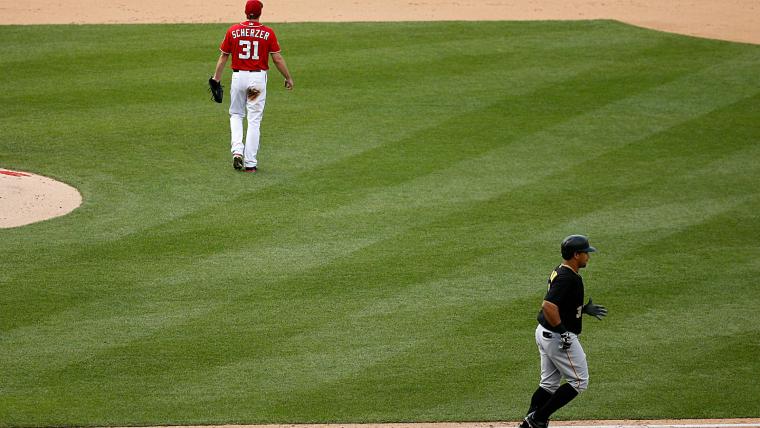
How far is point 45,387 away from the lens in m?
8.65

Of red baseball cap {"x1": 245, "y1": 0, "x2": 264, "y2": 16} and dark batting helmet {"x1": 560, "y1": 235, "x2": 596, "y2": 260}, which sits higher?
red baseball cap {"x1": 245, "y1": 0, "x2": 264, "y2": 16}

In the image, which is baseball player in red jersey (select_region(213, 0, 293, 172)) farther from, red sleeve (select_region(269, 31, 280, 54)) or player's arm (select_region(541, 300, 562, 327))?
player's arm (select_region(541, 300, 562, 327))

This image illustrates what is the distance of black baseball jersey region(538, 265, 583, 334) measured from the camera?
788cm

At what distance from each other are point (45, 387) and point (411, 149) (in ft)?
24.4

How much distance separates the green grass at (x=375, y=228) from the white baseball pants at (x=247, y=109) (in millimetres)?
347

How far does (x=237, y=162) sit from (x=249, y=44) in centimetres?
154

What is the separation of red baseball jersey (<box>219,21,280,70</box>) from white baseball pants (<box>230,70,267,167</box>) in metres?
→ 0.14

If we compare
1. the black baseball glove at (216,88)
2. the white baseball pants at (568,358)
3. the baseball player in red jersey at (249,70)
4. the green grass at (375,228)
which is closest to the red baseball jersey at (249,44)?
the baseball player in red jersey at (249,70)

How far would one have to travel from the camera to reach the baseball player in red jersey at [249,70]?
13.5 metres

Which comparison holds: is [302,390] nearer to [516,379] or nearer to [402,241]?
[516,379]

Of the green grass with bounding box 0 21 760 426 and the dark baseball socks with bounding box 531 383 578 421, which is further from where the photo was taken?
the green grass with bounding box 0 21 760 426

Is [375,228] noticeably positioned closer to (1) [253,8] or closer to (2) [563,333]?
(1) [253,8]

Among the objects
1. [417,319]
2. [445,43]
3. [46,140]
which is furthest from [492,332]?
[445,43]

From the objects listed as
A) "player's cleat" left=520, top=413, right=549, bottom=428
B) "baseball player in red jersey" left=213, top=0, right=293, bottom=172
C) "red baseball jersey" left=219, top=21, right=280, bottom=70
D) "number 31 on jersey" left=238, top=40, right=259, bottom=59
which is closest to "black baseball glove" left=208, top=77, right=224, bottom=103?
"baseball player in red jersey" left=213, top=0, right=293, bottom=172
